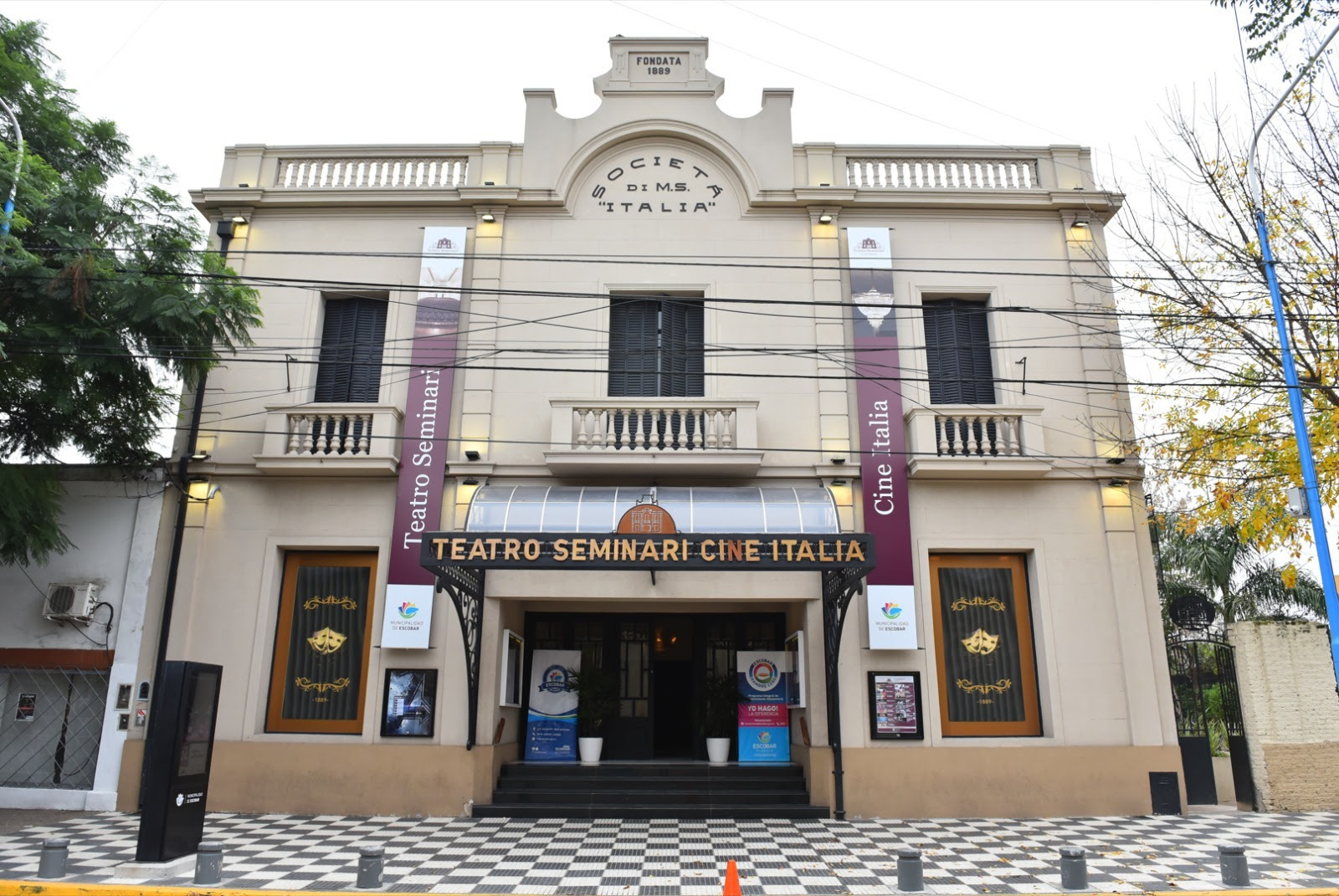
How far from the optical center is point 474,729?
1263 cm

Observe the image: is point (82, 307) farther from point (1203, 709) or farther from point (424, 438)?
point (1203, 709)

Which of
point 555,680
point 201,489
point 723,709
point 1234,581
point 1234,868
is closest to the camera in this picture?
point 1234,868

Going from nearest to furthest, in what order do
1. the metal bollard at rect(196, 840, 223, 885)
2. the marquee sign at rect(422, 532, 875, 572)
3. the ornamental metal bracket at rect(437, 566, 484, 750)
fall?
1. the metal bollard at rect(196, 840, 223, 885)
2. the marquee sign at rect(422, 532, 875, 572)
3. the ornamental metal bracket at rect(437, 566, 484, 750)

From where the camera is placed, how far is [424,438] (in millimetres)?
13695

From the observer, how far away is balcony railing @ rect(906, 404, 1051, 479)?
43.6 feet

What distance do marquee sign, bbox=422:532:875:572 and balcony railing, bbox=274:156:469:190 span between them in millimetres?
7663

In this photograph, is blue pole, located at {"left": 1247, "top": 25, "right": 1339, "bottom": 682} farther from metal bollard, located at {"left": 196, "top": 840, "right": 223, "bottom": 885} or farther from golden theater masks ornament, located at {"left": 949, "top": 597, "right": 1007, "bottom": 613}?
metal bollard, located at {"left": 196, "top": 840, "right": 223, "bottom": 885}

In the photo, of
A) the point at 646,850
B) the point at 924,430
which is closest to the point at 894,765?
the point at 646,850

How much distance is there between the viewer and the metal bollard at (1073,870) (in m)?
7.95

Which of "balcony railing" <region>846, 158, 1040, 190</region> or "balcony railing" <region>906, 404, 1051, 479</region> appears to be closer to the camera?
"balcony railing" <region>906, 404, 1051, 479</region>

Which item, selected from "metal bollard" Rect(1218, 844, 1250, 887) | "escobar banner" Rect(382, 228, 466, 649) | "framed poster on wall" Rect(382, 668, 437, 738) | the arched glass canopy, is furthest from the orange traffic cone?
"escobar banner" Rect(382, 228, 466, 649)

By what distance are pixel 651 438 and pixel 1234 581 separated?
14276 millimetres

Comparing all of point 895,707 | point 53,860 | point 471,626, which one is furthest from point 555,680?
point 53,860

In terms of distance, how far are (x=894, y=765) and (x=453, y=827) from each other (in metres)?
6.51
